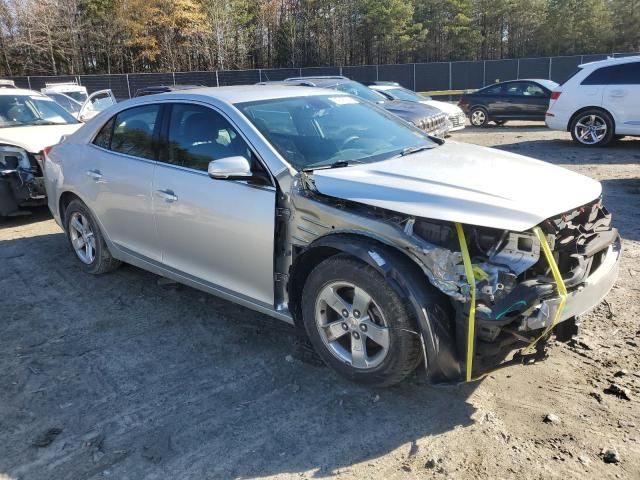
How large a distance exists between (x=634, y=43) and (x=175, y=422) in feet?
164

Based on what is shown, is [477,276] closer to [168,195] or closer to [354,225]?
[354,225]

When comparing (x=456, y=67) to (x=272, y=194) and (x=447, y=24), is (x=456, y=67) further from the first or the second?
(x=272, y=194)

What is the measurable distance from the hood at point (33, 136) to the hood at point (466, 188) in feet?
18.5

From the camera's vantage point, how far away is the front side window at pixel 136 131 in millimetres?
4484

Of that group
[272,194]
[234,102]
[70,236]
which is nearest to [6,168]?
[70,236]

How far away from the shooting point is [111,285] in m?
5.20

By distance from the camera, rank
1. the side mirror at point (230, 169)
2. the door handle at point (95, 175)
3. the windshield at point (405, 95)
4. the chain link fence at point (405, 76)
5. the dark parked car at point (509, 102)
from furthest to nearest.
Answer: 1. the chain link fence at point (405, 76)
2. the dark parked car at point (509, 102)
3. the windshield at point (405, 95)
4. the door handle at point (95, 175)
5. the side mirror at point (230, 169)

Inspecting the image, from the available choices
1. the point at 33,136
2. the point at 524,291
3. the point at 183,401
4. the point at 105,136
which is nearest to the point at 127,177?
the point at 105,136

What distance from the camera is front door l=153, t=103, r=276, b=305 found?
141 inches

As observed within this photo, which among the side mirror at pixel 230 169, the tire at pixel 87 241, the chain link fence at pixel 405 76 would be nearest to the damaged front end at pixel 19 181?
the tire at pixel 87 241

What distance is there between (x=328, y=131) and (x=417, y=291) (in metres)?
1.68

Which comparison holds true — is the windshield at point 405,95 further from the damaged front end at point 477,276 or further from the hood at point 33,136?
the damaged front end at point 477,276

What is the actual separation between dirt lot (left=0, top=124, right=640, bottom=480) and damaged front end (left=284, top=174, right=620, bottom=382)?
1.26 feet

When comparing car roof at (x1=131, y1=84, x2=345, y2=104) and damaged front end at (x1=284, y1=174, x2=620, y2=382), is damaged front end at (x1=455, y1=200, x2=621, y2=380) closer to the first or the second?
damaged front end at (x1=284, y1=174, x2=620, y2=382)
